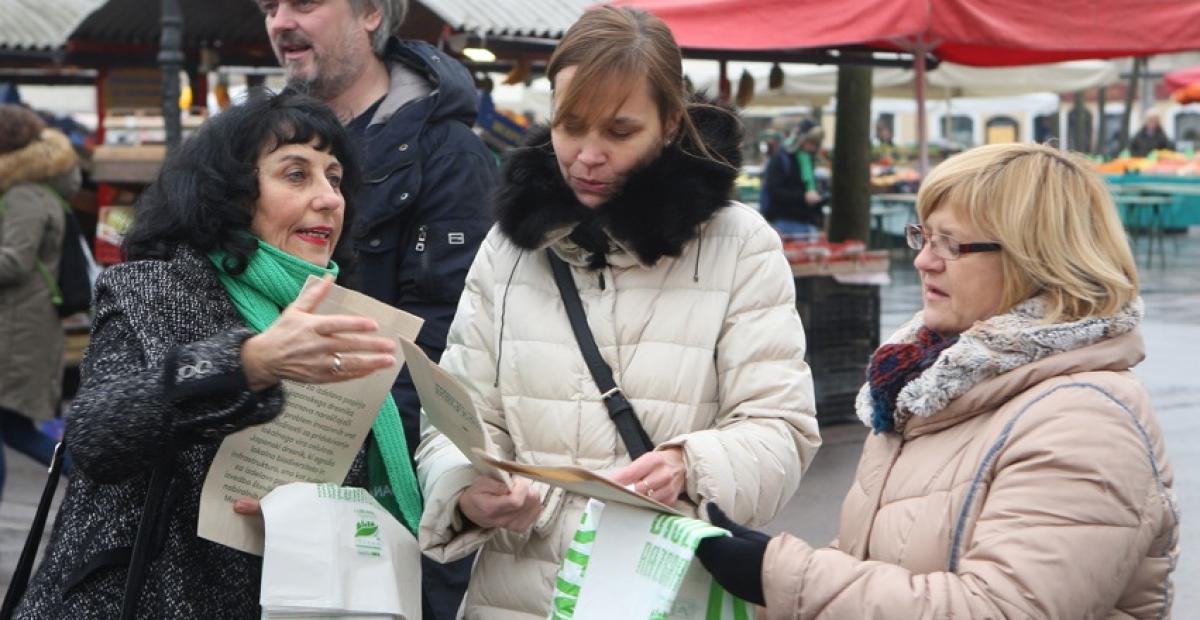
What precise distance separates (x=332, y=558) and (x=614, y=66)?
0.95 metres

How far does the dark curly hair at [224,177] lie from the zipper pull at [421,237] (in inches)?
21.5

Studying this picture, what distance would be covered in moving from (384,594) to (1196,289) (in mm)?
15398

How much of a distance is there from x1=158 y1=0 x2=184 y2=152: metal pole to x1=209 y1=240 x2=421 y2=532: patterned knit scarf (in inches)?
179

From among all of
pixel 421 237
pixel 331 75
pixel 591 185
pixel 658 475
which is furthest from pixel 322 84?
pixel 658 475

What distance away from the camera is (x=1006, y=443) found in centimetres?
206

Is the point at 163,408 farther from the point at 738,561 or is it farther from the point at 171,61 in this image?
the point at 171,61

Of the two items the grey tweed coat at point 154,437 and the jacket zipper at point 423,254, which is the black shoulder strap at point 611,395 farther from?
the jacket zipper at point 423,254

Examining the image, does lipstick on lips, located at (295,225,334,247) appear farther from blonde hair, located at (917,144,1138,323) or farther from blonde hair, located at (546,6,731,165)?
blonde hair, located at (917,144,1138,323)

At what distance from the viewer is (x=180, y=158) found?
281cm

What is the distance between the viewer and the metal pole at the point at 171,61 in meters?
7.09

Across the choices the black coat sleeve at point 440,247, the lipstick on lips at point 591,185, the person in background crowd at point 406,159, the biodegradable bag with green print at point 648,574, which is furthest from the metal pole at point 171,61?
the biodegradable bag with green print at point 648,574

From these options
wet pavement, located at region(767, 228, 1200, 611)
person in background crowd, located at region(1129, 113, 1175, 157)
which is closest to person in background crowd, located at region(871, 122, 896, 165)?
person in background crowd, located at region(1129, 113, 1175, 157)

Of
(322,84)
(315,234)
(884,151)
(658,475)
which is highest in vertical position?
(322,84)

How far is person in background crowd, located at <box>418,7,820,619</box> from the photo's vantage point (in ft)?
8.43
